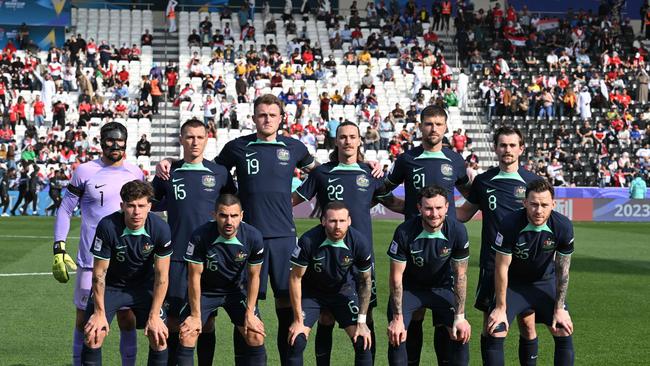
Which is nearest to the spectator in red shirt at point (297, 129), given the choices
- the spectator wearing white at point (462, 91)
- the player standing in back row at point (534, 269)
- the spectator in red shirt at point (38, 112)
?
the spectator wearing white at point (462, 91)

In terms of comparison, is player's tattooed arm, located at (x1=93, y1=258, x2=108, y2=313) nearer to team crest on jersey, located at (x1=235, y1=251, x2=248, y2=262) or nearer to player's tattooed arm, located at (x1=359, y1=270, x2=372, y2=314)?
team crest on jersey, located at (x1=235, y1=251, x2=248, y2=262)

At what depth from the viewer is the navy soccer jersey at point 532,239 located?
955 centimetres

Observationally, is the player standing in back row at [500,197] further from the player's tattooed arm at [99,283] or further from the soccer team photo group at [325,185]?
the player's tattooed arm at [99,283]

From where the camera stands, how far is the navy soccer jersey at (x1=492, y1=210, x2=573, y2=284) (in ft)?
31.3

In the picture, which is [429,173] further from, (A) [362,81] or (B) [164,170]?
(A) [362,81]

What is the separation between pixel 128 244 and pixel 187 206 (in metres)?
0.93

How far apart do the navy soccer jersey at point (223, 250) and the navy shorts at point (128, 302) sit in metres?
0.54

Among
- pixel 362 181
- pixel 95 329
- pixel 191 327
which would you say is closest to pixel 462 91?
pixel 362 181

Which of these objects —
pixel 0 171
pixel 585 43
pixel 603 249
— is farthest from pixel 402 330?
pixel 585 43

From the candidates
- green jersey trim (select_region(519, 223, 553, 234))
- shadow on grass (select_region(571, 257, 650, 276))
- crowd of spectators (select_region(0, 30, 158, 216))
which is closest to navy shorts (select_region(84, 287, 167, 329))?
green jersey trim (select_region(519, 223, 553, 234))

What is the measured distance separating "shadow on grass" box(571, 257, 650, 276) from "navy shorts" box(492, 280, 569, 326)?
11.0 m

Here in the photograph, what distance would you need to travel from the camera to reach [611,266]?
21469mm

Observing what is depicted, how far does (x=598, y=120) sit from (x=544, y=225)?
35.6 meters

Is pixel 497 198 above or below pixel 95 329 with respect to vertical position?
above
